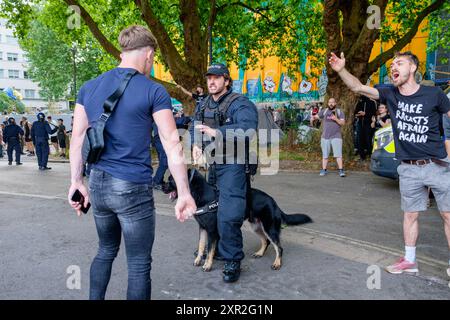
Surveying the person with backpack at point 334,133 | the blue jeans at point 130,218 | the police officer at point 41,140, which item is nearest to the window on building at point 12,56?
the police officer at point 41,140

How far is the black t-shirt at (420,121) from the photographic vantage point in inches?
141

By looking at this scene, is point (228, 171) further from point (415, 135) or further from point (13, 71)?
point (13, 71)

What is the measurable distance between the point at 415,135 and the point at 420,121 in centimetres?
14

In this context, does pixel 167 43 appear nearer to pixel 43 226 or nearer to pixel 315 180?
pixel 315 180

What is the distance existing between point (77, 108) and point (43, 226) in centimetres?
378

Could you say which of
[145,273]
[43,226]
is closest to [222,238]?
[145,273]

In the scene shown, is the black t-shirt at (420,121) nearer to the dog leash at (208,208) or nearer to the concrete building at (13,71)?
the dog leash at (208,208)

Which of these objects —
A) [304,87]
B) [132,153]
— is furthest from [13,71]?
[132,153]

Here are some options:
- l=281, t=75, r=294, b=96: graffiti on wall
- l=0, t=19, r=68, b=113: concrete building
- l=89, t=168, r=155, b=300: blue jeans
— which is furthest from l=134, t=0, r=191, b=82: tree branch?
l=0, t=19, r=68, b=113: concrete building

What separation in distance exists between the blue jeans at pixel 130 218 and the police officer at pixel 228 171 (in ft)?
3.99

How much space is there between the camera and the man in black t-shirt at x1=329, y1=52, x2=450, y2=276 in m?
3.59

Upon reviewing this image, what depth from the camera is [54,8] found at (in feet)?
52.0

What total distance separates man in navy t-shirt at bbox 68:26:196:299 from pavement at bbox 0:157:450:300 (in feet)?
3.67

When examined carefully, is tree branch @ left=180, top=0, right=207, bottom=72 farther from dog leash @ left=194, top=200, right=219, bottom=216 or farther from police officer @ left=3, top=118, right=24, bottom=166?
dog leash @ left=194, top=200, right=219, bottom=216
